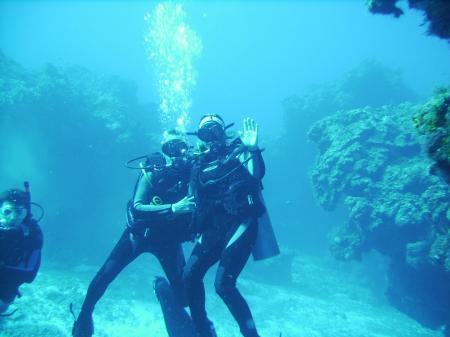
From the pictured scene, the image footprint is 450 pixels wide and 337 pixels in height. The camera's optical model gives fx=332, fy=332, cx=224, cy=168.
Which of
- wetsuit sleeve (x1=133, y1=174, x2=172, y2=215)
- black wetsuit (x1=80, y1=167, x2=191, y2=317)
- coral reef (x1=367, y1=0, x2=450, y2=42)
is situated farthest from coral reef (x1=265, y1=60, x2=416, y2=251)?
coral reef (x1=367, y1=0, x2=450, y2=42)

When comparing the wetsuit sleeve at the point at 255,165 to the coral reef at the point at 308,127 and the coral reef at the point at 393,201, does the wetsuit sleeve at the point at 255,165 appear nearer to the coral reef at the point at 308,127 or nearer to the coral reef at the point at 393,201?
the coral reef at the point at 393,201

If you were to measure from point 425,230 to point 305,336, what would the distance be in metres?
6.20

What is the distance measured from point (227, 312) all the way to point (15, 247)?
961 cm

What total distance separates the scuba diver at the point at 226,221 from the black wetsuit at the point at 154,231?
0.86m

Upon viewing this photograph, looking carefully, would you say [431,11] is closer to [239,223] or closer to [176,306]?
[239,223]

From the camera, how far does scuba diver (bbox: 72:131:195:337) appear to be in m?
5.56

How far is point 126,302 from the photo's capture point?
12.5 m

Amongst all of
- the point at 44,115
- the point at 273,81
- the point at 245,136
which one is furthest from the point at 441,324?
the point at 273,81

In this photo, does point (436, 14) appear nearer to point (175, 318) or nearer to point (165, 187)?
point (165, 187)

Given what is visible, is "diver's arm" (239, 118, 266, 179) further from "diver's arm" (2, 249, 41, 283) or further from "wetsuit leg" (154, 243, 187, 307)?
"diver's arm" (2, 249, 41, 283)

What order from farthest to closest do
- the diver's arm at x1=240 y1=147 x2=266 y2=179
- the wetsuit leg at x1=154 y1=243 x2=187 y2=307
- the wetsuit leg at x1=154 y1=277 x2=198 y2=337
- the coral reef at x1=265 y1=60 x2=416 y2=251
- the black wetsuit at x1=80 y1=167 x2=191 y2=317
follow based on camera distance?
the coral reef at x1=265 y1=60 x2=416 y2=251 < the wetsuit leg at x1=154 y1=243 x2=187 y2=307 < the wetsuit leg at x1=154 y1=277 x2=198 y2=337 < the black wetsuit at x1=80 y1=167 x2=191 y2=317 < the diver's arm at x1=240 y1=147 x2=266 y2=179

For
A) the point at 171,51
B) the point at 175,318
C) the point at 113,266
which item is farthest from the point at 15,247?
the point at 171,51

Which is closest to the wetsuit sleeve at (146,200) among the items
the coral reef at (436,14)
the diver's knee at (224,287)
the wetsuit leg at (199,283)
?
the wetsuit leg at (199,283)

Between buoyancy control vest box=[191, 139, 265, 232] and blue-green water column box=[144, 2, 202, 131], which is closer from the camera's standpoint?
buoyancy control vest box=[191, 139, 265, 232]
